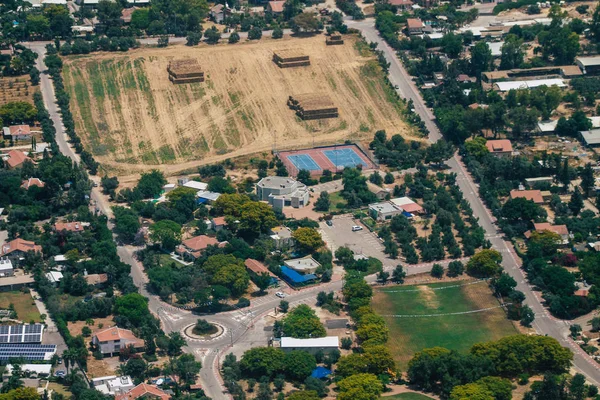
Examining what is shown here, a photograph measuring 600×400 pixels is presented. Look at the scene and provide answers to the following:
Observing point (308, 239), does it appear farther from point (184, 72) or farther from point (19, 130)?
point (184, 72)

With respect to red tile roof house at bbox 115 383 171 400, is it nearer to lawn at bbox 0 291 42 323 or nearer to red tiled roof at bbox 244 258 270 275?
lawn at bbox 0 291 42 323

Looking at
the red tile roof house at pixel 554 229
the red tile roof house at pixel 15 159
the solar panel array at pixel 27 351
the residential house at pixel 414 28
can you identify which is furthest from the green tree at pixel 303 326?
the residential house at pixel 414 28

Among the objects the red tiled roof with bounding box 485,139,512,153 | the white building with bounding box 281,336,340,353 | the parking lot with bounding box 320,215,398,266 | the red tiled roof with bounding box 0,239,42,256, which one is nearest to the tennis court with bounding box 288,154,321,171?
the parking lot with bounding box 320,215,398,266

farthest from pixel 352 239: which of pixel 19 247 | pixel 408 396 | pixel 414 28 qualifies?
pixel 414 28

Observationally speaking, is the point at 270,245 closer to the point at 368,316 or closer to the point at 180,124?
the point at 368,316

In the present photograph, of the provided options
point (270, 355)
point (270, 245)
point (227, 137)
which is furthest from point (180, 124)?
point (270, 355)

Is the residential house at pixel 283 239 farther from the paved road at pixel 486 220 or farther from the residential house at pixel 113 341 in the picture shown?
the residential house at pixel 113 341
